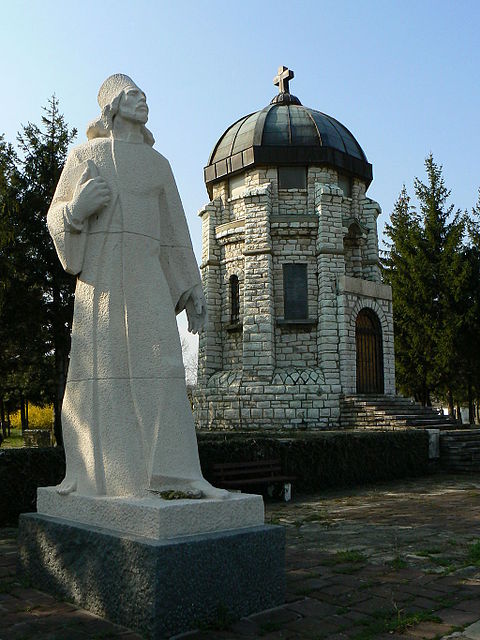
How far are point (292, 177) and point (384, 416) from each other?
8.67 meters

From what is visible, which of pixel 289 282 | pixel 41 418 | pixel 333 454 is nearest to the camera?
pixel 333 454

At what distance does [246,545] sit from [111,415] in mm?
1270

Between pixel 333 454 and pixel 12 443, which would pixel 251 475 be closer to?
pixel 333 454

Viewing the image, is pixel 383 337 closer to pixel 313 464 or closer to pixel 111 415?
pixel 313 464

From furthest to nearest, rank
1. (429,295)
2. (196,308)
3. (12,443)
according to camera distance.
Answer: (12,443)
(429,295)
(196,308)

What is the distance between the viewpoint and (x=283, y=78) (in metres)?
24.0

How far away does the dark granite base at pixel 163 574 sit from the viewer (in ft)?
11.3

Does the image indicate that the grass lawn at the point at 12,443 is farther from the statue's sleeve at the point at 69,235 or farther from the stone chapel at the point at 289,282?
the statue's sleeve at the point at 69,235

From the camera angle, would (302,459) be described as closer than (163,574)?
No

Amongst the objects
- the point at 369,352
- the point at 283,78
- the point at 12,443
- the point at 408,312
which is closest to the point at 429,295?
the point at 408,312

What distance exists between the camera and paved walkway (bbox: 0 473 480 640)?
3596mm

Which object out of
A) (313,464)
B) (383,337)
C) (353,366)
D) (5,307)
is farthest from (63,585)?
(383,337)

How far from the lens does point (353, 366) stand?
19797 millimetres

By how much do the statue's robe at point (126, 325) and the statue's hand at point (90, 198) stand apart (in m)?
0.05
